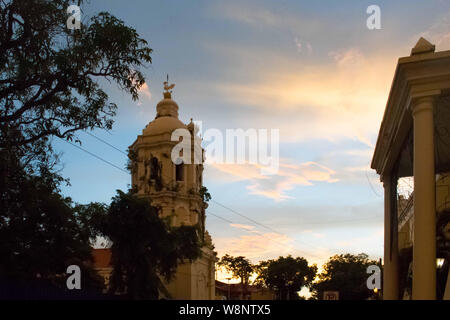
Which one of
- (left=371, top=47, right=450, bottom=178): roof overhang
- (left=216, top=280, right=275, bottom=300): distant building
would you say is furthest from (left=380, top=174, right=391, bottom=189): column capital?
(left=216, top=280, right=275, bottom=300): distant building

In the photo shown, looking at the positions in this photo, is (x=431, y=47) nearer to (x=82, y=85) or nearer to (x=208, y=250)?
(x=82, y=85)

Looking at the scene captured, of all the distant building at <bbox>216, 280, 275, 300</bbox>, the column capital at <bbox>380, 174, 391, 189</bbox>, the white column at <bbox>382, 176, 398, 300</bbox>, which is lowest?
the distant building at <bbox>216, 280, 275, 300</bbox>

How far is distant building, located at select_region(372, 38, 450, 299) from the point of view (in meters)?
8.83

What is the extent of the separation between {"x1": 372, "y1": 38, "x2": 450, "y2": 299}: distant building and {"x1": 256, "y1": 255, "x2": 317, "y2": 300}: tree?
66.5 m

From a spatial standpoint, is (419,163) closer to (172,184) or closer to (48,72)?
(48,72)

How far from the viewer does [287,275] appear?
81.1m

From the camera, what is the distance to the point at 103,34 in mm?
13773

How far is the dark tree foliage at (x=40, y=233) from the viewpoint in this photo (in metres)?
21.5

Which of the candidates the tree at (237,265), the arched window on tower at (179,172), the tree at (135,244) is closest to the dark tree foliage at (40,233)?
the tree at (135,244)

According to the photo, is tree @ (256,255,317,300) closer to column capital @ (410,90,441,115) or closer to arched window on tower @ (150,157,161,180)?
arched window on tower @ (150,157,161,180)

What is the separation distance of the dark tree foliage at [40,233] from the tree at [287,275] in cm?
5473

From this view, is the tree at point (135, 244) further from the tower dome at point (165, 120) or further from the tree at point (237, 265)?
the tree at point (237, 265)

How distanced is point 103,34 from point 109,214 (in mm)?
17153
